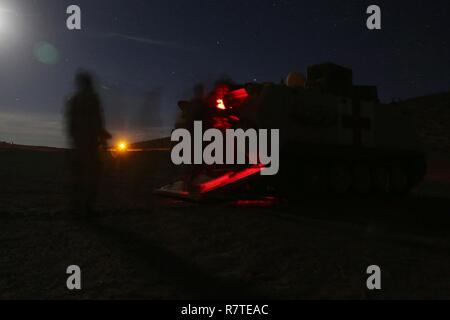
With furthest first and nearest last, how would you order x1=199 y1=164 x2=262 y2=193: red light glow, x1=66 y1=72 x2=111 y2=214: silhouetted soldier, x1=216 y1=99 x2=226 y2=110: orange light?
1. x1=216 y1=99 x2=226 y2=110: orange light
2. x1=199 y1=164 x2=262 y2=193: red light glow
3. x1=66 y1=72 x2=111 y2=214: silhouetted soldier

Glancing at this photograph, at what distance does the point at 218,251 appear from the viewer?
4.55 metres

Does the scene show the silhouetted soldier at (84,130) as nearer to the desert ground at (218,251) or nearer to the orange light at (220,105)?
the desert ground at (218,251)

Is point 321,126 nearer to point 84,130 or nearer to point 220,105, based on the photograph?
point 220,105

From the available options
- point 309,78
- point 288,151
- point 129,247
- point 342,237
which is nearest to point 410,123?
point 309,78

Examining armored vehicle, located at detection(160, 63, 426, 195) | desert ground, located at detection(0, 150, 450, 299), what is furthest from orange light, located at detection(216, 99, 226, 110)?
desert ground, located at detection(0, 150, 450, 299)

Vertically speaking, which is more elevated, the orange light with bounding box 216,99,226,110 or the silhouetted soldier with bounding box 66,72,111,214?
the orange light with bounding box 216,99,226,110

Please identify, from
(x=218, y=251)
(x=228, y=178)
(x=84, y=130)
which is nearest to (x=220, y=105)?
(x=228, y=178)

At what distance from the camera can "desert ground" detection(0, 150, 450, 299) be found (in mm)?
3307

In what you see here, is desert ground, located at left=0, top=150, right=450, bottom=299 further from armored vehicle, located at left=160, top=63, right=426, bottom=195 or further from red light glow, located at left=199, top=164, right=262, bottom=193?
armored vehicle, located at left=160, top=63, right=426, bottom=195

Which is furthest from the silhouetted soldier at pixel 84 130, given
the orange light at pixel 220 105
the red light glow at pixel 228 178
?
the orange light at pixel 220 105

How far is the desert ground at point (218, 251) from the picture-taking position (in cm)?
331

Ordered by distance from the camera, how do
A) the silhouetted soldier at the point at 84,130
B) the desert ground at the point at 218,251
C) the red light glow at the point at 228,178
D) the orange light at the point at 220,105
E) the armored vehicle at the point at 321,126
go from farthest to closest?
1. the orange light at the point at 220,105
2. the armored vehicle at the point at 321,126
3. the red light glow at the point at 228,178
4. the silhouetted soldier at the point at 84,130
5. the desert ground at the point at 218,251
